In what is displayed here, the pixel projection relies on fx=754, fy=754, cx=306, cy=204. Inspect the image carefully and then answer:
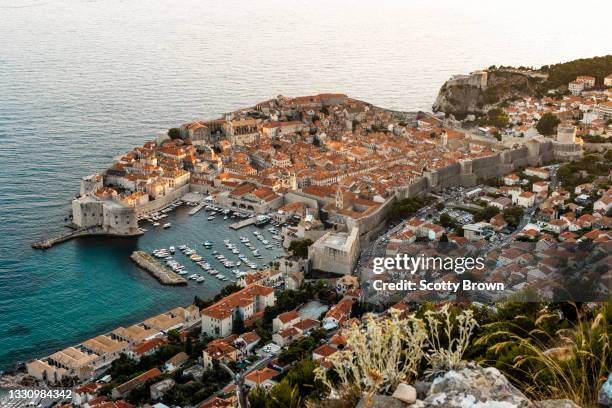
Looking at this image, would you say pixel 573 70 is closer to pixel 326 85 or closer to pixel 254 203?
pixel 326 85

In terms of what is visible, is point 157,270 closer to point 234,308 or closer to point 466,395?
point 234,308

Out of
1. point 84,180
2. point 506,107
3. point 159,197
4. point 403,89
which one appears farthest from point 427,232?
point 403,89

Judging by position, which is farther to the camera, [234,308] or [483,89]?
[483,89]

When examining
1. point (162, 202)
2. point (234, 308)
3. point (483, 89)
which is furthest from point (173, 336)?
point (483, 89)

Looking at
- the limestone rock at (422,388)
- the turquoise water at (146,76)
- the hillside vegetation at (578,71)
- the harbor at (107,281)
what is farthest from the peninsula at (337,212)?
the turquoise water at (146,76)

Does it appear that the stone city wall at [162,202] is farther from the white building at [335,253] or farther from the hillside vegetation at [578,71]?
the hillside vegetation at [578,71]

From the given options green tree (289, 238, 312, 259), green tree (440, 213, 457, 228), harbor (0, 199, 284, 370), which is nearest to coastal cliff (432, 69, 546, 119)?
green tree (440, 213, 457, 228)
